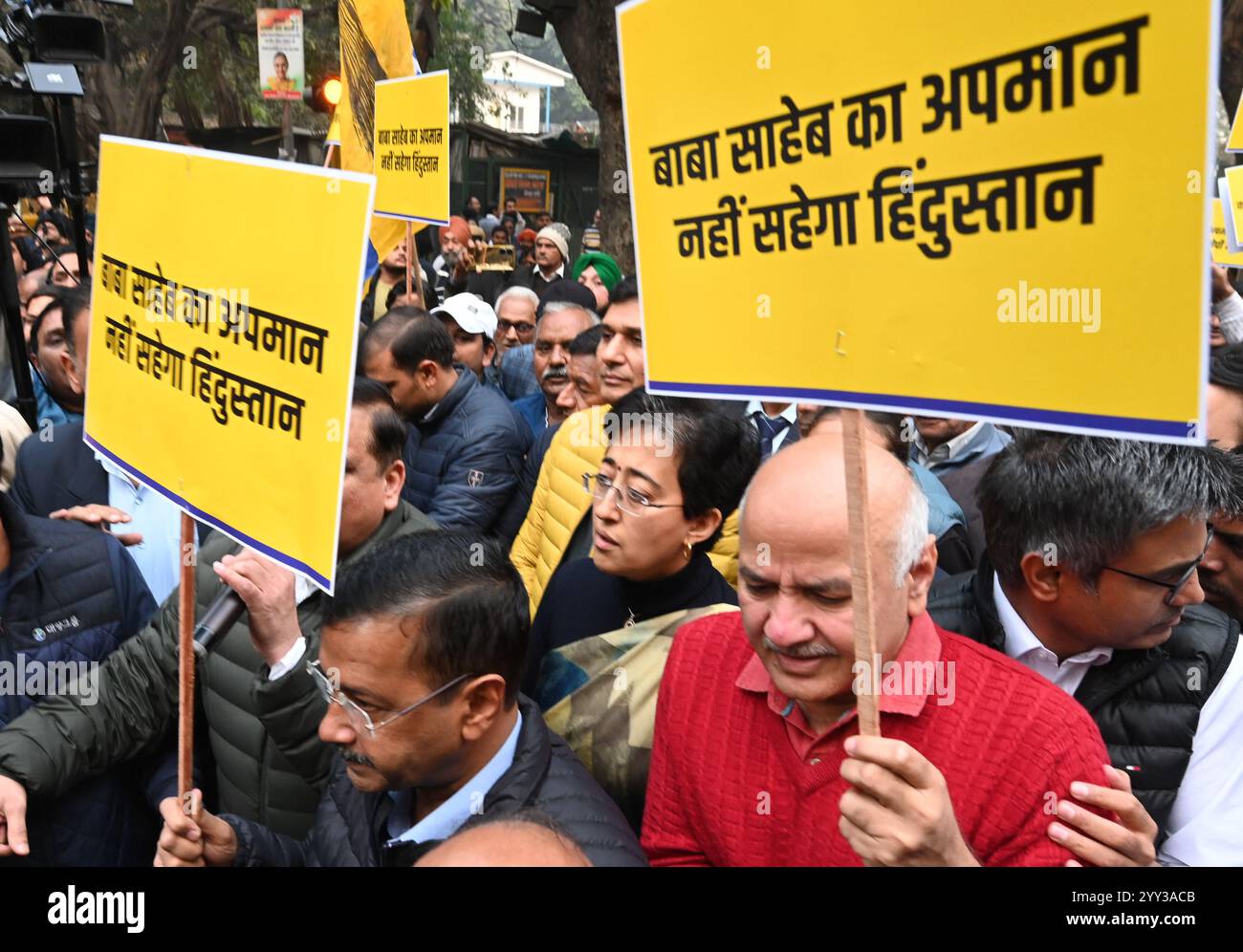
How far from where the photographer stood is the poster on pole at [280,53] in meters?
13.1

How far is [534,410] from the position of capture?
5324 mm

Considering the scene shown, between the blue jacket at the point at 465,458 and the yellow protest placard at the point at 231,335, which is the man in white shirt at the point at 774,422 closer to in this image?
the blue jacket at the point at 465,458

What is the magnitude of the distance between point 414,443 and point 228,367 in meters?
2.44

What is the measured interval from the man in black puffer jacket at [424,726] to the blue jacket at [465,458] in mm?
2036

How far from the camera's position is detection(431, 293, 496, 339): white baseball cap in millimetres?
5504

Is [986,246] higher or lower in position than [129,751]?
higher

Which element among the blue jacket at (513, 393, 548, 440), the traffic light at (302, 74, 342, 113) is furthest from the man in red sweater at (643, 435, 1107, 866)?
the traffic light at (302, 74, 342, 113)

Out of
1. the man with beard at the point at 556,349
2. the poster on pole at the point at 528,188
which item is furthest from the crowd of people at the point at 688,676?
the poster on pole at the point at 528,188

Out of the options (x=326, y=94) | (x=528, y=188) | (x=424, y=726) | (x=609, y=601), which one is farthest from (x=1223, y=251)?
(x=528, y=188)

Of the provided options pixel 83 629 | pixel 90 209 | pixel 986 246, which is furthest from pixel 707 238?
pixel 90 209

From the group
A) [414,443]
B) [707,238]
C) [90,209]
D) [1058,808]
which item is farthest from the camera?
[90,209]

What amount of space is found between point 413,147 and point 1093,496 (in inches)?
155
